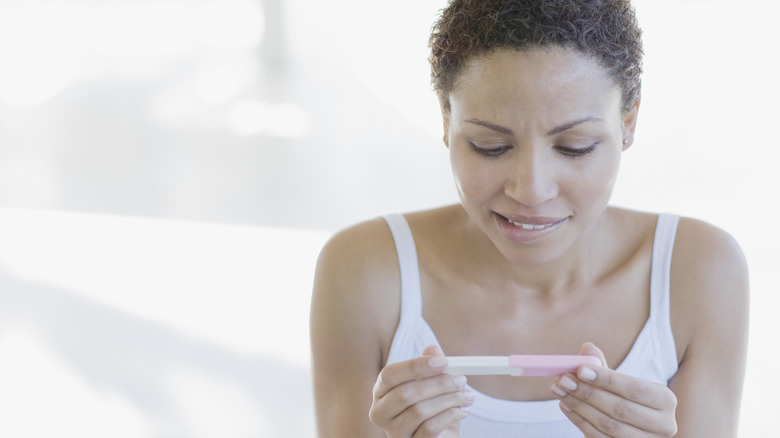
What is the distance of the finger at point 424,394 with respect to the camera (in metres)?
0.97

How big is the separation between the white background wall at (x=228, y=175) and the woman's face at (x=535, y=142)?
1.22 meters

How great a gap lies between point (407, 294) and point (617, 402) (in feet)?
1.28

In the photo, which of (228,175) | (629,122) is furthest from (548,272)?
(228,175)

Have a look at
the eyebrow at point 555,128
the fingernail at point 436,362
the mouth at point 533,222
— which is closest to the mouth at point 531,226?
the mouth at point 533,222

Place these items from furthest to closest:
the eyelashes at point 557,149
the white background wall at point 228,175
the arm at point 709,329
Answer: the white background wall at point 228,175, the arm at point 709,329, the eyelashes at point 557,149

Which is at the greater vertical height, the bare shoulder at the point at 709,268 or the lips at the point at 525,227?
the lips at the point at 525,227

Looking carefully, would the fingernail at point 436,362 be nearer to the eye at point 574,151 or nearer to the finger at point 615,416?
the finger at point 615,416

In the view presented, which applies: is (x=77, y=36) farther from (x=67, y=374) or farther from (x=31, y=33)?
(x=67, y=374)

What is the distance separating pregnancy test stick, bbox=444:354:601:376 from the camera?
3.24 feet

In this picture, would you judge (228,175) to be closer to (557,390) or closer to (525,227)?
(525,227)

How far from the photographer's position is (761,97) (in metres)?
3.41

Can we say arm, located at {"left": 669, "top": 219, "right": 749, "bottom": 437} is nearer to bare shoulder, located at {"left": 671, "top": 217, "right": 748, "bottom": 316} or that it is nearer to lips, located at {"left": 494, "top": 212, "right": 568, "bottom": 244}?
bare shoulder, located at {"left": 671, "top": 217, "right": 748, "bottom": 316}

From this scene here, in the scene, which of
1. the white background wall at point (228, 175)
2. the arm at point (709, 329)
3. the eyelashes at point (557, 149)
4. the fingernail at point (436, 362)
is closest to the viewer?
the fingernail at point (436, 362)

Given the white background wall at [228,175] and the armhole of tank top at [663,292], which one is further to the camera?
the white background wall at [228,175]
